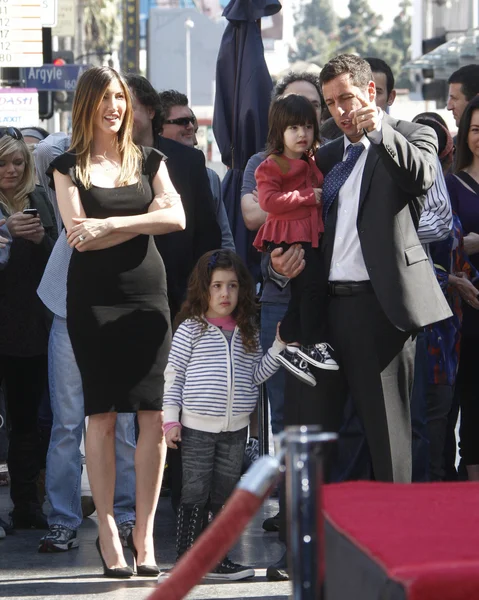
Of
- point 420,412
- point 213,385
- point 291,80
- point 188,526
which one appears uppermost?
point 291,80

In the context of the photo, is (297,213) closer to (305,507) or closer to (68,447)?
(68,447)

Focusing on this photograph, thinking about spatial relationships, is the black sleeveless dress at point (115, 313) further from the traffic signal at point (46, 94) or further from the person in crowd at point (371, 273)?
the traffic signal at point (46, 94)

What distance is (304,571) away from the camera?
2965 millimetres

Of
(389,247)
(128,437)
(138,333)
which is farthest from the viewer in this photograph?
(128,437)

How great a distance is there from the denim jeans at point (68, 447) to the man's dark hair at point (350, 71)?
203cm

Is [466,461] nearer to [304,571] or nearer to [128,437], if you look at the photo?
[128,437]

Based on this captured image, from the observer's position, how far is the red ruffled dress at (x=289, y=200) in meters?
5.59

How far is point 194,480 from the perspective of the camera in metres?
5.74

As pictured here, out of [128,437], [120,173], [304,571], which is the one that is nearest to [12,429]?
[128,437]

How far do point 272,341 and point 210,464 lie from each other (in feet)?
3.52

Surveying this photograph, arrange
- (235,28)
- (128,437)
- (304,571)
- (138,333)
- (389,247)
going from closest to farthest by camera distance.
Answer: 1. (304,571)
2. (389,247)
3. (138,333)
4. (128,437)
5. (235,28)

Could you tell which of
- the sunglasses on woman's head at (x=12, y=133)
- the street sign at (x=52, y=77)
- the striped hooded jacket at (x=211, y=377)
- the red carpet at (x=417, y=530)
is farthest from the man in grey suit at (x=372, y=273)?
the street sign at (x=52, y=77)

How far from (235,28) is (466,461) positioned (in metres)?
3.00

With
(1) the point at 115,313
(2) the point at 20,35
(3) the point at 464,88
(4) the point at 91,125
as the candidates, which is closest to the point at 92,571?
(1) the point at 115,313
